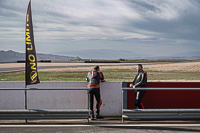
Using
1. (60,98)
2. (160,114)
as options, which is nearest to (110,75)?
(60,98)

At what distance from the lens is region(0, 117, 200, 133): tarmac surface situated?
5.48 meters

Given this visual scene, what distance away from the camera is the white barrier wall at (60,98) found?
712 cm

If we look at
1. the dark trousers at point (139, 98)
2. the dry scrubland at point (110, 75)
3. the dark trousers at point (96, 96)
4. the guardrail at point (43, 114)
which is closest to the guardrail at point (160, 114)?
the dark trousers at point (139, 98)

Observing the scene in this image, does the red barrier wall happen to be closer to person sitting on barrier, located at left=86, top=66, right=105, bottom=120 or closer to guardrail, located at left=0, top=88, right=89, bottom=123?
person sitting on barrier, located at left=86, top=66, right=105, bottom=120

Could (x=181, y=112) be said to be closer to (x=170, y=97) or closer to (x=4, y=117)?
(x=170, y=97)

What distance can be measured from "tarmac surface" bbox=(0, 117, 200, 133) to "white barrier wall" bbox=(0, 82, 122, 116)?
672 millimetres

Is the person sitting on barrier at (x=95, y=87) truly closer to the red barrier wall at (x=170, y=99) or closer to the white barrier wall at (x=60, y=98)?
the white barrier wall at (x=60, y=98)

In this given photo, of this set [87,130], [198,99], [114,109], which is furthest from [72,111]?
[198,99]

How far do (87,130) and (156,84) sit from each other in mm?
2992

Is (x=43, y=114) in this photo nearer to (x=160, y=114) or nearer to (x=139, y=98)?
(x=139, y=98)

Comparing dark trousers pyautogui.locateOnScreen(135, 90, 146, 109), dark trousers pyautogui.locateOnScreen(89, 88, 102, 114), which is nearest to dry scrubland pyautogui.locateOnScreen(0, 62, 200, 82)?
dark trousers pyautogui.locateOnScreen(89, 88, 102, 114)

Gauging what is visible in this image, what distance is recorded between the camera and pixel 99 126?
590 cm

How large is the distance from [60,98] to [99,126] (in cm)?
195

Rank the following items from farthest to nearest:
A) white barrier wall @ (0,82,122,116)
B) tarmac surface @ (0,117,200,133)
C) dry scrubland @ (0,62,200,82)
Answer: dry scrubland @ (0,62,200,82)
white barrier wall @ (0,82,122,116)
tarmac surface @ (0,117,200,133)
